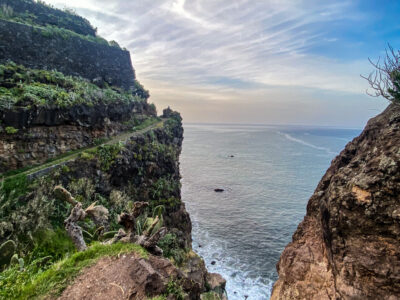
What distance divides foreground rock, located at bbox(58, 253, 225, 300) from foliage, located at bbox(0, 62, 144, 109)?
11.9 metres

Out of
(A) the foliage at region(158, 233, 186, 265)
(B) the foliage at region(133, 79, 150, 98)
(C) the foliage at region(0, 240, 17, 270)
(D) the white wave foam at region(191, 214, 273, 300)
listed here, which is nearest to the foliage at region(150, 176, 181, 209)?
(A) the foliage at region(158, 233, 186, 265)

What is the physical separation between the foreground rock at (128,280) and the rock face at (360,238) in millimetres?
3565

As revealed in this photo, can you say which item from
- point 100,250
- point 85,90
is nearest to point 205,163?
point 85,90

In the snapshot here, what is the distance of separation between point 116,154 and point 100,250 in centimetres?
1122

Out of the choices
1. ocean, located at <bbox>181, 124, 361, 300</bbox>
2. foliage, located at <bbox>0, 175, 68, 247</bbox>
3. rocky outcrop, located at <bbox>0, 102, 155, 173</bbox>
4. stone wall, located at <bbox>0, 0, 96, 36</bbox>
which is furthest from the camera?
stone wall, located at <bbox>0, 0, 96, 36</bbox>

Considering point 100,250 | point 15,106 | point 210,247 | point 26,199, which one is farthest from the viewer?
point 210,247

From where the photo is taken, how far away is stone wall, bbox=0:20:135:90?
763 inches

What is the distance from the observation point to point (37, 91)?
14.9m

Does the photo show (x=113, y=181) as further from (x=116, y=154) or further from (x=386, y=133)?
(x=386, y=133)

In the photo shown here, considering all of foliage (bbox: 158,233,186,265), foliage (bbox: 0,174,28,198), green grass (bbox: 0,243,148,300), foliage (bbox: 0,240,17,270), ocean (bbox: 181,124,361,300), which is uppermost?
foliage (bbox: 0,174,28,198)

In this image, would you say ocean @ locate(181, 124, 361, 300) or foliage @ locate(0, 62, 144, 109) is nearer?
foliage @ locate(0, 62, 144, 109)

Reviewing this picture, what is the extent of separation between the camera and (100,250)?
722 cm

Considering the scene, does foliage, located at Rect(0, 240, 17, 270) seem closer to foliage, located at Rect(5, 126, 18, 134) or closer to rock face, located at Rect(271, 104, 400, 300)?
foliage, located at Rect(5, 126, 18, 134)

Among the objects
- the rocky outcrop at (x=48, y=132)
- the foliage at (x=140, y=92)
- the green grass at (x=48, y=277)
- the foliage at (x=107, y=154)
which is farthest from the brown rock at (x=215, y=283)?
the foliage at (x=140, y=92)
